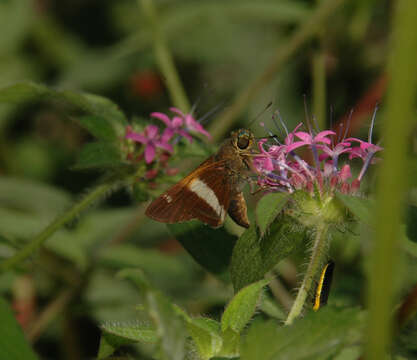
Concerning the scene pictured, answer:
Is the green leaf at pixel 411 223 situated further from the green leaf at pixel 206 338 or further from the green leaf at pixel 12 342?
the green leaf at pixel 12 342

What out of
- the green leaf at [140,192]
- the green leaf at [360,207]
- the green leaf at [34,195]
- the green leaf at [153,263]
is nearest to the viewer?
the green leaf at [360,207]

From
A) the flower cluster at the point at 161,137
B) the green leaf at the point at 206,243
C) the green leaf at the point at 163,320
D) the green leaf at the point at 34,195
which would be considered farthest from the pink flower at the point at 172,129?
the green leaf at the point at 34,195

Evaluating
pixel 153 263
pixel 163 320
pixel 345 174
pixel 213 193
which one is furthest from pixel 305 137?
pixel 153 263

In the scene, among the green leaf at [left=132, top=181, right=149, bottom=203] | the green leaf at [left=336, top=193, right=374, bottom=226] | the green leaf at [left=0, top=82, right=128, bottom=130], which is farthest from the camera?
the green leaf at [left=132, top=181, right=149, bottom=203]

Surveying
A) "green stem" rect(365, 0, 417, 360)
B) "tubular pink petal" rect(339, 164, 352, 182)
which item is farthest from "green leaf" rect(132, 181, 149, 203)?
"green stem" rect(365, 0, 417, 360)

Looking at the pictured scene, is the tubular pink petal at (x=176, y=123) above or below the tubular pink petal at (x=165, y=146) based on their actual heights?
above

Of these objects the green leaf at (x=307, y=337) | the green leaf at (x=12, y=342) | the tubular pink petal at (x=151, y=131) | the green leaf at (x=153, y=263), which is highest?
the tubular pink petal at (x=151, y=131)

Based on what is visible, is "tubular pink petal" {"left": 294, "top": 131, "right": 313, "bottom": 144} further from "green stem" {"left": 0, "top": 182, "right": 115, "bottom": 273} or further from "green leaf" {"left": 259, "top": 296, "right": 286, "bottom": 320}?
"green stem" {"left": 0, "top": 182, "right": 115, "bottom": 273}

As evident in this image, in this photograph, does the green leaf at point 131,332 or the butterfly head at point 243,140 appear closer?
the green leaf at point 131,332
